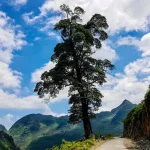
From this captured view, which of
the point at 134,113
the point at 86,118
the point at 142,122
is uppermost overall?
the point at 86,118

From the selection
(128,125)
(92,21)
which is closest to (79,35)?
(92,21)

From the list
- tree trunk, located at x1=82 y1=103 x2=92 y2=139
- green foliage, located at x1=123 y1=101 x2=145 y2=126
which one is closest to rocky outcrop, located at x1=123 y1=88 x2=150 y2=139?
green foliage, located at x1=123 y1=101 x2=145 y2=126

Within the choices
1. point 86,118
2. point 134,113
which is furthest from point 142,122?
point 86,118

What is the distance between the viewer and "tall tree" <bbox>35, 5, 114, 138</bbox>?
142ft

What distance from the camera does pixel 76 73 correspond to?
146ft

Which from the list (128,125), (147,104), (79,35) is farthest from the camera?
(128,125)

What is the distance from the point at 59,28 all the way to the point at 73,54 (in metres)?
3.82

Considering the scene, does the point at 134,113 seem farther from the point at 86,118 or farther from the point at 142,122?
the point at 86,118

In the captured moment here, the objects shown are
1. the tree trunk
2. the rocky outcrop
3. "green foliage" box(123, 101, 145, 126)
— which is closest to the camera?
the rocky outcrop

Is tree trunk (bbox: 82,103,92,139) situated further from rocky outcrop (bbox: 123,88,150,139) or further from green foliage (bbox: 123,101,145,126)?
green foliage (bbox: 123,101,145,126)

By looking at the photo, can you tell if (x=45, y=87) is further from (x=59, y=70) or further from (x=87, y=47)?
(x=87, y=47)

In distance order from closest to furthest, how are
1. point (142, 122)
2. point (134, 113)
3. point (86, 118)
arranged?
point (142, 122) → point (134, 113) → point (86, 118)

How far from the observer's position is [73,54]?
44.5 m

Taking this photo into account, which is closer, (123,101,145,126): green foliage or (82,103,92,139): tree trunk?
(123,101,145,126): green foliage
